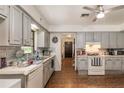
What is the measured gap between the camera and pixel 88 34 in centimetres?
817

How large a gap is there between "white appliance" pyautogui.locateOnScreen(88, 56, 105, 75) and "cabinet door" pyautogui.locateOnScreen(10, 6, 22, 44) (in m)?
4.60

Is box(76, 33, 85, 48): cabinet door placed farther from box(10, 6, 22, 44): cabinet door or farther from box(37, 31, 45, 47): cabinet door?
box(10, 6, 22, 44): cabinet door

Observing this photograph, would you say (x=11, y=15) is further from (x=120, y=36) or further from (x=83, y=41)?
(x=120, y=36)

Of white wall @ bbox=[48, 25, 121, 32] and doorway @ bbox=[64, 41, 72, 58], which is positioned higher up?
white wall @ bbox=[48, 25, 121, 32]

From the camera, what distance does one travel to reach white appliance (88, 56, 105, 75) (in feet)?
23.4

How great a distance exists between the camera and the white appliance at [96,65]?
7.14 meters

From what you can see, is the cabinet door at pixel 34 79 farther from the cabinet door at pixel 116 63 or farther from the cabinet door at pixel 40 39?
the cabinet door at pixel 116 63

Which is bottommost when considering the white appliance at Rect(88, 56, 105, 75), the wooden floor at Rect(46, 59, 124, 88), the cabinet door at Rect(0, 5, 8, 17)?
the wooden floor at Rect(46, 59, 124, 88)

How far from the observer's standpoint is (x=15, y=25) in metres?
2.94

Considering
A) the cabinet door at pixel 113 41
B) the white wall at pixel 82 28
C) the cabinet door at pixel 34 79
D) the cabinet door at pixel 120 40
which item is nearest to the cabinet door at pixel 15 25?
the cabinet door at pixel 34 79

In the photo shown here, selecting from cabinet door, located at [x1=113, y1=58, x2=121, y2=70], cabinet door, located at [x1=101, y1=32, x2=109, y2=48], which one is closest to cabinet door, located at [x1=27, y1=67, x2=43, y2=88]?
cabinet door, located at [x1=113, y1=58, x2=121, y2=70]
